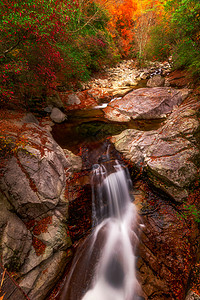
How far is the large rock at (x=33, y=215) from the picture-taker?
120 inches

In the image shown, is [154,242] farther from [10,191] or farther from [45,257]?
[10,191]

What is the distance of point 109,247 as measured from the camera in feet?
13.6

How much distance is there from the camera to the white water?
3369 millimetres

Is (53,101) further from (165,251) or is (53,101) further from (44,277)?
(165,251)

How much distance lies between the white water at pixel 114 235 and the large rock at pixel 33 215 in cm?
110

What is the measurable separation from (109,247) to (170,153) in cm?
387

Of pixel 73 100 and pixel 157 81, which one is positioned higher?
pixel 73 100

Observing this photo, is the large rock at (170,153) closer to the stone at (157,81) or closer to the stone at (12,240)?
the stone at (12,240)

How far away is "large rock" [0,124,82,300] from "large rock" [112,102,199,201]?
325 centimetres

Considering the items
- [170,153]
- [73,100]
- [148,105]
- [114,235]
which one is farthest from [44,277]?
[73,100]

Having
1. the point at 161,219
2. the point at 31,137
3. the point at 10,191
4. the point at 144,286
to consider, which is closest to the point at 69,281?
the point at 144,286

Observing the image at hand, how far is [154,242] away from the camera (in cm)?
377

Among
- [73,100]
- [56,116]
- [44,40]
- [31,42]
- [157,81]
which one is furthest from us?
[157,81]

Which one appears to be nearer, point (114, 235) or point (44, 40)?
point (114, 235)
